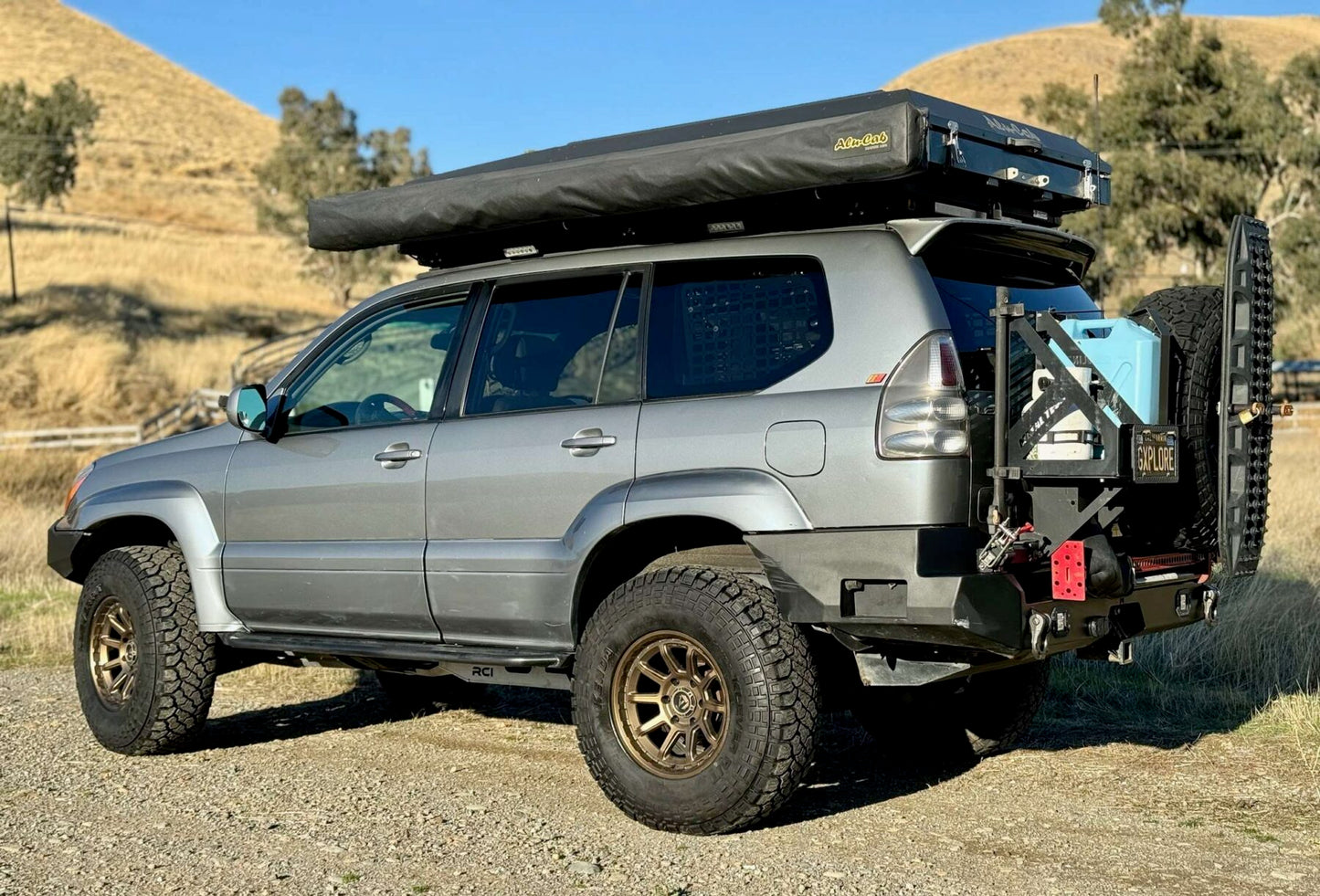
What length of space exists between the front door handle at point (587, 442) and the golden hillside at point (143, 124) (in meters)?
75.6

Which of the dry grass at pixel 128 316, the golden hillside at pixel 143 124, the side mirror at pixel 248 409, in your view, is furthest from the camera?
the golden hillside at pixel 143 124

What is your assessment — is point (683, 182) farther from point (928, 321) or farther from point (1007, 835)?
point (1007, 835)

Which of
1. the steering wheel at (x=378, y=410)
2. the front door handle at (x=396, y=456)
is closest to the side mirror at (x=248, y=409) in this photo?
the steering wheel at (x=378, y=410)

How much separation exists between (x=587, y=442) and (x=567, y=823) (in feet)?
4.44

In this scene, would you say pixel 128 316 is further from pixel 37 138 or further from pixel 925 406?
pixel 925 406

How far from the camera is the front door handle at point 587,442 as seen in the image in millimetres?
5297

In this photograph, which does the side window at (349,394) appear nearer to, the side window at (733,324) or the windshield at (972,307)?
the side window at (733,324)

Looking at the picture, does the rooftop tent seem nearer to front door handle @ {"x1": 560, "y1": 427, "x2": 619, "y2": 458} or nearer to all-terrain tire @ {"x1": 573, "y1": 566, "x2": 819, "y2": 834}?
front door handle @ {"x1": 560, "y1": 427, "x2": 619, "y2": 458}

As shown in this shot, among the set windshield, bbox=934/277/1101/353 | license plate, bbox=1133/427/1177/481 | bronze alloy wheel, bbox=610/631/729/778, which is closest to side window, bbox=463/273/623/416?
bronze alloy wheel, bbox=610/631/729/778

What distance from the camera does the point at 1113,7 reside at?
38.6 m

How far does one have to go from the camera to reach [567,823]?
5285mm

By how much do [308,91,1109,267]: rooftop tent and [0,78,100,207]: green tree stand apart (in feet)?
179

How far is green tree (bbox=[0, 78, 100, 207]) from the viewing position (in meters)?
55.4

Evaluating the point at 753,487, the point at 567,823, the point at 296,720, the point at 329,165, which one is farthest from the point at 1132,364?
the point at 329,165
